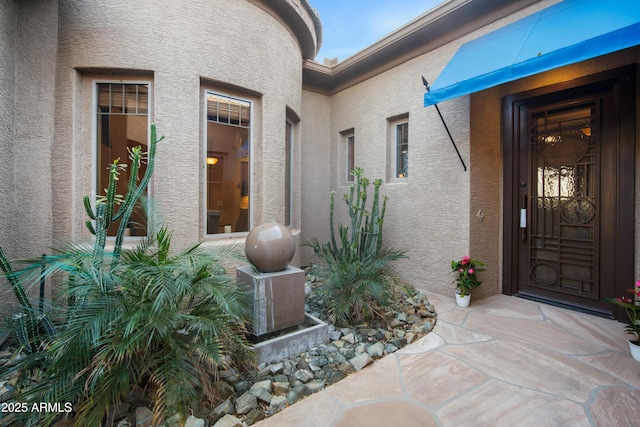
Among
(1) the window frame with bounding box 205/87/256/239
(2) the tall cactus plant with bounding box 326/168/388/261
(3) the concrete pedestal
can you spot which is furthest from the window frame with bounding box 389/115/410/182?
(3) the concrete pedestal

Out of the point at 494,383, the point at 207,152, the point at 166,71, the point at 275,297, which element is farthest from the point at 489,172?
the point at 166,71

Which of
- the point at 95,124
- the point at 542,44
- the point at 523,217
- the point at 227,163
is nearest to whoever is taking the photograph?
the point at 542,44

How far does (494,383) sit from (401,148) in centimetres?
486

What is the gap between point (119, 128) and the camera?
4453 mm

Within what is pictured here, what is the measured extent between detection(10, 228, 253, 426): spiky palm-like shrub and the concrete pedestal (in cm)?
62

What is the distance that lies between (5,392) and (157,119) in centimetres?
355

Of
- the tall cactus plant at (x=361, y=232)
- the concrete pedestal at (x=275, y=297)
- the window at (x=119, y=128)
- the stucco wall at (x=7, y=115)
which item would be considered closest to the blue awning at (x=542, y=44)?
the tall cactus plant at (x=361, y=232)

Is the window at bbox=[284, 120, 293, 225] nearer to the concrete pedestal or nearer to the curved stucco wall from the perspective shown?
the curved stucco wall

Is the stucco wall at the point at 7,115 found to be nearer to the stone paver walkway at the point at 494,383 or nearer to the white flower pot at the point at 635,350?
the stone paver walkway at the point at 494,383

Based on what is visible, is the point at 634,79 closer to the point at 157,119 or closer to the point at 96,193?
the point at 157,119

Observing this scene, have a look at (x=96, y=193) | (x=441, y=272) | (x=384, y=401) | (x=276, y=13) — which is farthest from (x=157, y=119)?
(x=441, y=272)

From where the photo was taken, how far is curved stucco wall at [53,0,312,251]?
13.5 ft

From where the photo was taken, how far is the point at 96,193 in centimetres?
431

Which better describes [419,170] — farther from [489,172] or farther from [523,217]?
[523,217]
